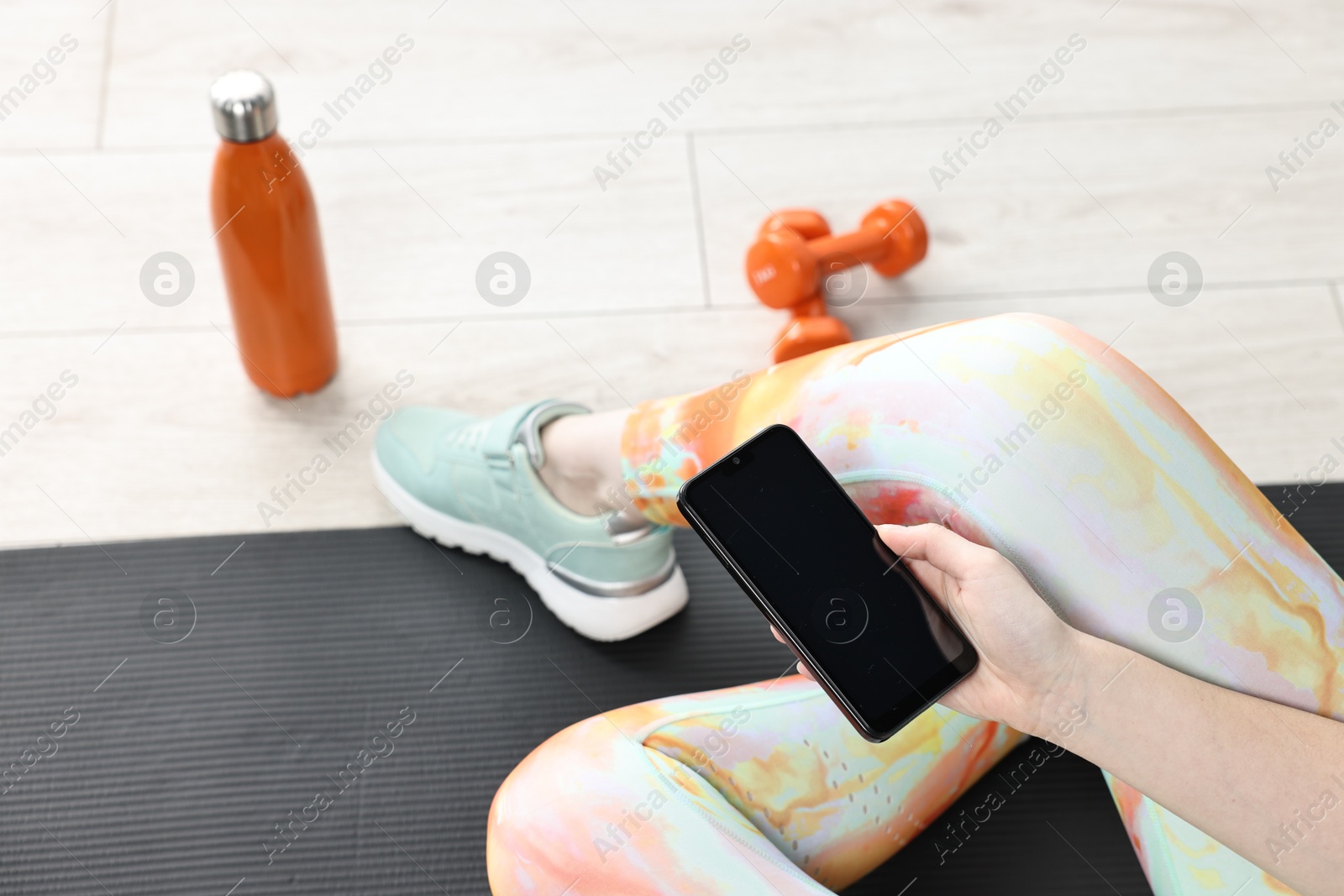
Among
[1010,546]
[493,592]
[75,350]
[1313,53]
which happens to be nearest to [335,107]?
[75,350]

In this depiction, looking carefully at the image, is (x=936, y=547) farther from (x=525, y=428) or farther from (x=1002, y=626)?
(x=525, y=428)

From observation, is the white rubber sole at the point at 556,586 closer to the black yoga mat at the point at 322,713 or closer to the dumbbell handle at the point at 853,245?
the black yoga mat at the point at 322,713

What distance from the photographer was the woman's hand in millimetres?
625

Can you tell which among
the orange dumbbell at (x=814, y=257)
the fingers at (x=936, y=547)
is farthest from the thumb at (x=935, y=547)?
the orange dumbbell at (x=814, y=257)

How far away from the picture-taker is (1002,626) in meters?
0.63

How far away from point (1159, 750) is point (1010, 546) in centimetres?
14

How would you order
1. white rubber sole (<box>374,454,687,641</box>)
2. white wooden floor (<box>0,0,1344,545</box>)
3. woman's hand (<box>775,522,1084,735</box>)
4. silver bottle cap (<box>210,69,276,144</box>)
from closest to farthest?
woman's hand (<box>775,522,1084,735</box>)
silver bottle cap (<box>210,69,276,144</box>)
white rubber sole (<box>374,454,687,641</box>)
white wooden floor (<box>0,0,1344,545</box>)

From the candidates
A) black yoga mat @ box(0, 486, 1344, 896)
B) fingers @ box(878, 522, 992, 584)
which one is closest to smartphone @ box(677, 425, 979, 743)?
fingers @ box(878, 522, 992, 584)

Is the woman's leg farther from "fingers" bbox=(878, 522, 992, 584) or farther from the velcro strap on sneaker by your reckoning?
the velcro strap on sneaker

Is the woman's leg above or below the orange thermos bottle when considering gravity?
above

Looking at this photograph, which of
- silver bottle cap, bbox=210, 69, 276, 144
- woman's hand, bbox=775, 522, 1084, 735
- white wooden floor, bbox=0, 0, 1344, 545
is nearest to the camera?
woman's hand, bbox=775, 522, 1084, 735

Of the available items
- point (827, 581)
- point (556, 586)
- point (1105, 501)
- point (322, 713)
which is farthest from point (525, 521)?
point (1105, 501)

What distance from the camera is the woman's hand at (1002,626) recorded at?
2.05ft

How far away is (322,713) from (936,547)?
1.94 feet
